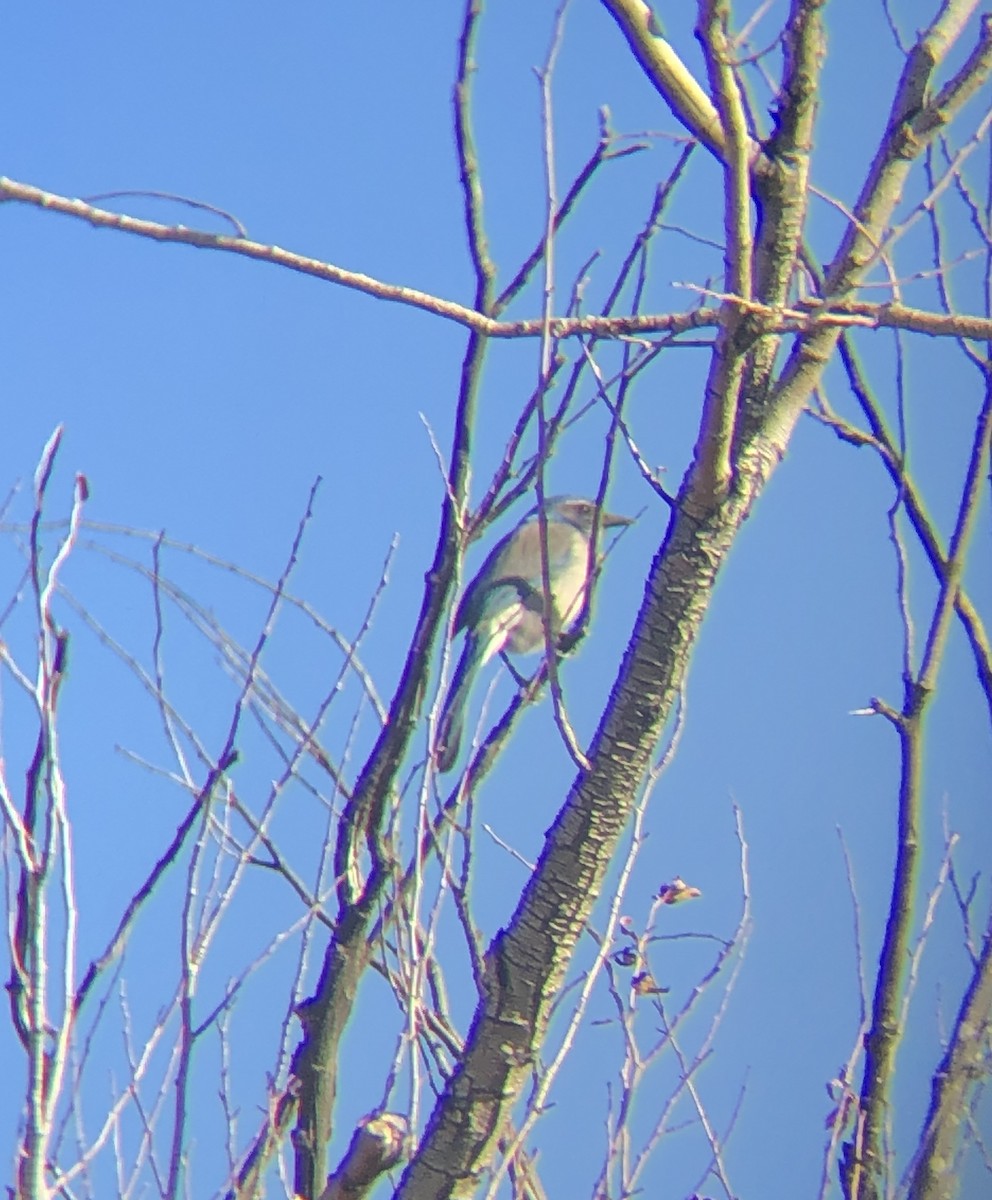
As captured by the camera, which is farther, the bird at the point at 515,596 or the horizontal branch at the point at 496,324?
the bird at the point at 515,596

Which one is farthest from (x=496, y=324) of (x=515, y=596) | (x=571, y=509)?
(x=571, y=509)

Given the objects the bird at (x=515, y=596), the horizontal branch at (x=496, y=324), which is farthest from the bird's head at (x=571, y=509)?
the horizontal branch at (x=496, y=324)

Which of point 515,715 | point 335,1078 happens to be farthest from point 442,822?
point 335,1078

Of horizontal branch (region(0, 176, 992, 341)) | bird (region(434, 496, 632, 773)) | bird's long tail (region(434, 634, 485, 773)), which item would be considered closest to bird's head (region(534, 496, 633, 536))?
bird (region(434, 496, 632, 773))

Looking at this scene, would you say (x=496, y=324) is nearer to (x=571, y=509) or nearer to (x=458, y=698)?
(x=458, y=698)

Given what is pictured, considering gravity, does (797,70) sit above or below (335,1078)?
above

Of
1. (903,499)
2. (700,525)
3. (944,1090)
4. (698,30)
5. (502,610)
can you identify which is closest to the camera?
(698,30)

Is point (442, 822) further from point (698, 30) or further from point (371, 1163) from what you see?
point (698, 30)

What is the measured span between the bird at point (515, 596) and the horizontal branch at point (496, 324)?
6.93 ft

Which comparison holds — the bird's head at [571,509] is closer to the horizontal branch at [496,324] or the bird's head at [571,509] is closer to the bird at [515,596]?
the bird at [515,596]

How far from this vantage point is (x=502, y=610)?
3816mm

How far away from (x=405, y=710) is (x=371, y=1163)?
34.1 inches

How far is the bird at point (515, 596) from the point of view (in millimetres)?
3659

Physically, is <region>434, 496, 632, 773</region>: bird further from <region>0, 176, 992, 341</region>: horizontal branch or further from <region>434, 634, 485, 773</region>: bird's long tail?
<region>0, 176, 992, 341</region>: horizontal branch
